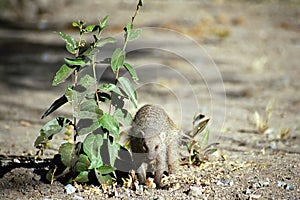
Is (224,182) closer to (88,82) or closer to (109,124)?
(109,124)

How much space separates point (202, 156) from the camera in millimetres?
3826

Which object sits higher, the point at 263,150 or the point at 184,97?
the point at 184,97

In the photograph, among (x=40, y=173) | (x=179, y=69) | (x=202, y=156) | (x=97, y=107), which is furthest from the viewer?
(x=179, y=69)

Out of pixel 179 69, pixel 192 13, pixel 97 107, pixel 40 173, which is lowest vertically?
pixel 40 173

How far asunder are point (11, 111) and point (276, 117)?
2.93 metres

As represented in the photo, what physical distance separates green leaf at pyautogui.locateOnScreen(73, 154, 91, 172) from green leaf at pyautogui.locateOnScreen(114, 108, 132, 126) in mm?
307

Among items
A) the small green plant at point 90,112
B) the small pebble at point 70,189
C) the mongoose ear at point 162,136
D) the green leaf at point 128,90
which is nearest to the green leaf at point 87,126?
the small green plant at point 90,112

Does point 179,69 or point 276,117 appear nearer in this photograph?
point 276,117

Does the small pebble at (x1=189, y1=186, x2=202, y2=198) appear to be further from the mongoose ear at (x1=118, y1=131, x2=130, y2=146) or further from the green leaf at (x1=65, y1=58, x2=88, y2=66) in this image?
the green leaf at (x1=65, y1=58, x2=88, y2=66)

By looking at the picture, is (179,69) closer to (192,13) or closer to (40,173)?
(192,13)

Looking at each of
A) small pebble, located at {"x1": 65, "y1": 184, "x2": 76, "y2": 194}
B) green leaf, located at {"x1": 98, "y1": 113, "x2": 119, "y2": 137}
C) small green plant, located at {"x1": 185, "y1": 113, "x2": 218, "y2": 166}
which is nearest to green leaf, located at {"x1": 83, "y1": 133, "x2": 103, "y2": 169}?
green leaf, located at {"x1": 98, "y1": 113, "x2": 119, "y2": 137}

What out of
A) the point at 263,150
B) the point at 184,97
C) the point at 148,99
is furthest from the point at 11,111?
the point at 263,150

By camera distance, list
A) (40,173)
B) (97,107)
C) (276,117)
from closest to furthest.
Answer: (97,107) → (40,173) → (276,117)

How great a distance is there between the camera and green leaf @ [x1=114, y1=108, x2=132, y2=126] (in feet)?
10.8
